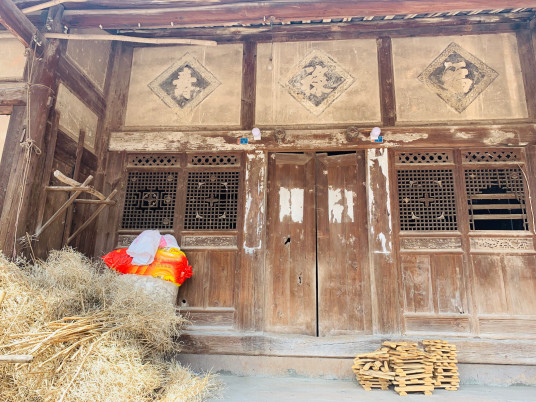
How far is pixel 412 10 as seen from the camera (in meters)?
4.55

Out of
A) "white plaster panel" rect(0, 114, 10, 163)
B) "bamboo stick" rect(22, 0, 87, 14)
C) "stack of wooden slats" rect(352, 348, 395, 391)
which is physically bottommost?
"stack of wooden slats" rect(352, 348, 395, 391)

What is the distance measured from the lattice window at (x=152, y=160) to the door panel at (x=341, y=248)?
2139 millimetres

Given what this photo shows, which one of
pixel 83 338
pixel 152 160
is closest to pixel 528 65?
pixel 152 160

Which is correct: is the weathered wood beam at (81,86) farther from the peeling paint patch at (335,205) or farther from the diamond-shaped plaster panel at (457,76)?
the diamond-shaped plaster panel at (457,76)

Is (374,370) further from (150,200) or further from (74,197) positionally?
(74,197)

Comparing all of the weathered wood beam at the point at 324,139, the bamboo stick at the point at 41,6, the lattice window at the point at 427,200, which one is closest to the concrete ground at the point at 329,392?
the lattice window at the point at 427,200

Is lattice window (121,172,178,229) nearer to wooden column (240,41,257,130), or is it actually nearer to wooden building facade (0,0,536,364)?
wooden building facade (0,0,536,364)

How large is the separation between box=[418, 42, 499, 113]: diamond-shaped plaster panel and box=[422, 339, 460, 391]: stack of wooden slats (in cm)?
321

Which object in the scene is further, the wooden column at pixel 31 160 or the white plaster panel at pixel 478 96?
the white plaster panel at pixel 478 96

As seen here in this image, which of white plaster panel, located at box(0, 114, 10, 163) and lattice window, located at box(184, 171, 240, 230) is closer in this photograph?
white plaster panel, located at box(0, 114, 10, 163)

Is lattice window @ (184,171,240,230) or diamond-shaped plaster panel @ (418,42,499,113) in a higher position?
diamond-shaped plaster panel @ (418,42,499,113)

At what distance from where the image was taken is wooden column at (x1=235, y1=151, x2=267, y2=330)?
519 cm

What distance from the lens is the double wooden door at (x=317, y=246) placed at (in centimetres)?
524

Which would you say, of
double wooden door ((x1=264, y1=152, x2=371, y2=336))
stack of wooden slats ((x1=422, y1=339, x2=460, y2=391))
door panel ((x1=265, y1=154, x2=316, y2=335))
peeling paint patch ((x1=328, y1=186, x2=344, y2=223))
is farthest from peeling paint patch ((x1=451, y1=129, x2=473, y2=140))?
stack of wooden slats ((x1=422, y1=339, x2=460, y2=391))
